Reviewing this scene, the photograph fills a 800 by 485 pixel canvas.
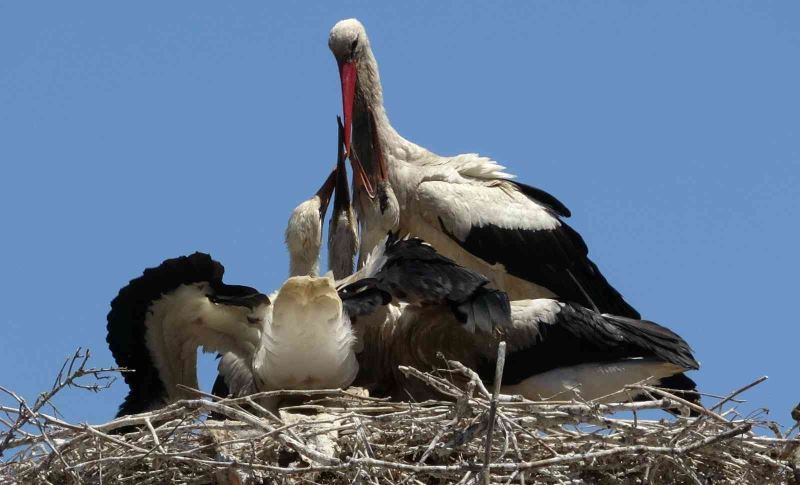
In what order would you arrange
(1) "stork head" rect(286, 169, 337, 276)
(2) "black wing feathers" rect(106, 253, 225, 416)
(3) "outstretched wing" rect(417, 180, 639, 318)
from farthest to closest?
(3) "outstretched wing" rect(417, 180, 639, 318) < (1) "stork head" rect(286, 169, 337, 276) < (2) "black wing feathers" rect(106, 253, 225, 416)

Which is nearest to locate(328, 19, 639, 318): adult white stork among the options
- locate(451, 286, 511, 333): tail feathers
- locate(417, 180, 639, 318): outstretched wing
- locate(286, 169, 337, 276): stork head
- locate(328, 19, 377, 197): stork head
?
locate(417, 180, 639, 318): outstretched wing

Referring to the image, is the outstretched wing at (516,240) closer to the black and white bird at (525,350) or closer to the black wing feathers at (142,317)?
the black and white bird at (525,350)

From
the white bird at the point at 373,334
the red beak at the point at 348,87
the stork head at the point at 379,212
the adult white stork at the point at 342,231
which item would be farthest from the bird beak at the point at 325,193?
the red beak at the point at 348,87

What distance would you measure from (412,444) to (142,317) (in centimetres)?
152

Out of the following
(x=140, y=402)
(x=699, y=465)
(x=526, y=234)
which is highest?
(x=526, y=234)

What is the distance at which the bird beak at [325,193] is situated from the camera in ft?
30.3

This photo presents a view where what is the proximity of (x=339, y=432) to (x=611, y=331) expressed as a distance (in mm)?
1689

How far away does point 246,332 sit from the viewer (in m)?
8.27

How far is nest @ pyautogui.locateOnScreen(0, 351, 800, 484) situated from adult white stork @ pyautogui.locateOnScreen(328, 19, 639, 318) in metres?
2.94

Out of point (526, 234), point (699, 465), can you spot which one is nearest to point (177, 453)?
point (699, 465)

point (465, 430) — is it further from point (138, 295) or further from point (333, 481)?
point (138, 295)

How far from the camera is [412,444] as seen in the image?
7.16 metres

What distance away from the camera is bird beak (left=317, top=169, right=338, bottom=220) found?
9.23 m

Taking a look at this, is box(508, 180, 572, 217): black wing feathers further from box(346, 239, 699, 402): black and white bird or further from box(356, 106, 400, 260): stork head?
box(346, 239, 699, 402): black and white bird
